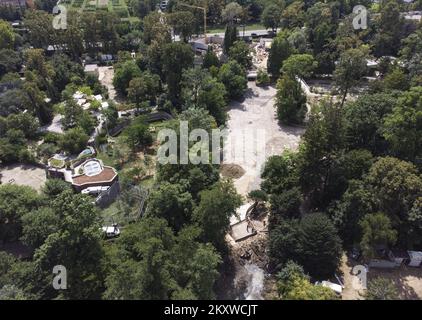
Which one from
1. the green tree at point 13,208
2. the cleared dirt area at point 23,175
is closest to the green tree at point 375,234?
the green tree at point 13,208

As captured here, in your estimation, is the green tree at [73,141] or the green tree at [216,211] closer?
the green tree at [216,211]

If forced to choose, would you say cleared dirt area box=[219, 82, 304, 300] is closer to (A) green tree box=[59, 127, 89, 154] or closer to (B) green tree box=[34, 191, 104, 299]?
(B) green tree box=[34, 191, 104, 299]

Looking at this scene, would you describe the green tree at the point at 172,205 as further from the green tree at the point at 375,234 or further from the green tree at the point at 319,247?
the green tree at the point at 375,234

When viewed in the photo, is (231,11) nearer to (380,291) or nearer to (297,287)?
(297,287)

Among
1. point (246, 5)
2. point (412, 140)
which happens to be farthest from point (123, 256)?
point (246, 5)

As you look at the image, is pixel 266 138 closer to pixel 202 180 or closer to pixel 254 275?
pixel 202 180

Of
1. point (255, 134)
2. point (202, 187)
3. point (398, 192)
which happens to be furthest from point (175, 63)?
point (398, 192)

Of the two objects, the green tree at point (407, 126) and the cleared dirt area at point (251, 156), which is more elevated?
the green tree at point (407, 126)
